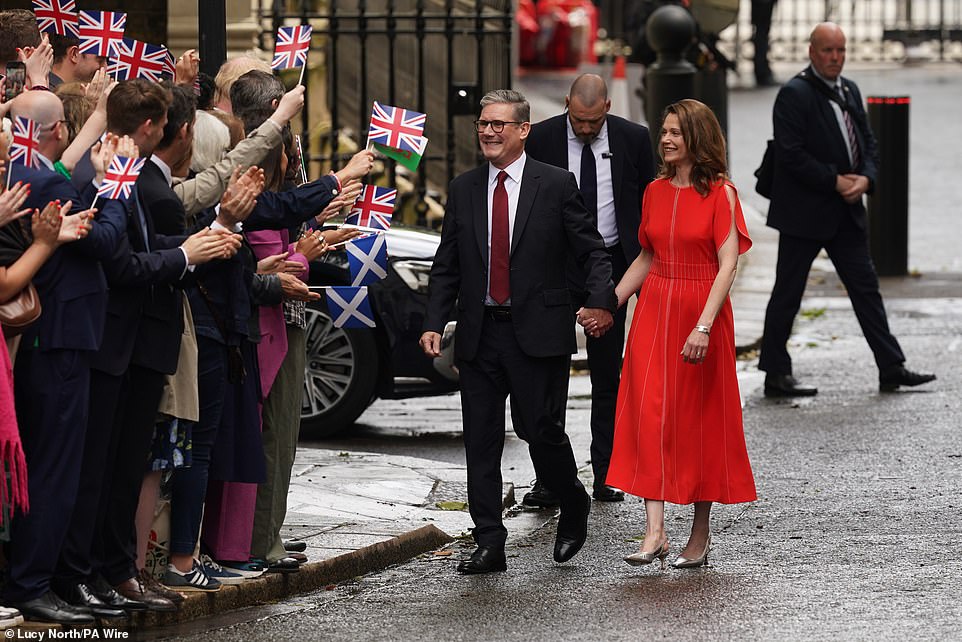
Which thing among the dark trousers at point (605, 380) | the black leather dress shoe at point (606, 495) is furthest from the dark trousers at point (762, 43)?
the black leather dress shoe at point (606, 495)

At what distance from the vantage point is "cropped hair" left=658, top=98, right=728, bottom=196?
765 centimetres

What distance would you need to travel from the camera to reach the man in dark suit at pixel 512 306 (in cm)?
751

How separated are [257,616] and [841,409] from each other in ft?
16.8

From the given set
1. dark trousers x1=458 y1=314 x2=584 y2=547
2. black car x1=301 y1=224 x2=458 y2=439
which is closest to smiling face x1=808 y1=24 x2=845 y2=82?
black car x1=301 y1=224 x2=458 y2=439

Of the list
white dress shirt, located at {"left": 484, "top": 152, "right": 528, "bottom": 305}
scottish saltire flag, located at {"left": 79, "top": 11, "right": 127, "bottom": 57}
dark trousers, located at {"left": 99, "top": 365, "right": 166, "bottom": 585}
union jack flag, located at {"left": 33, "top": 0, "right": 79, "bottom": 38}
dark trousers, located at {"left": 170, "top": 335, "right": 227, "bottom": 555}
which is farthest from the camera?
union jack flag, located at {"left": 33, "top": 0, "right": 79, "bottom": 38}

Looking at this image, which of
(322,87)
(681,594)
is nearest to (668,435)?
(681,594)

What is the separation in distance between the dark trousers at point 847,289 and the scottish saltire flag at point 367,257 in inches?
176

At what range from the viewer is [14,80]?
710 centimetres

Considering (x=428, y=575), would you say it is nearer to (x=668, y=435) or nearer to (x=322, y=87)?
(x=668, y=435)

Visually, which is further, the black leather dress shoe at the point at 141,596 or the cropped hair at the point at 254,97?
the cropped hair at the point at 254,97

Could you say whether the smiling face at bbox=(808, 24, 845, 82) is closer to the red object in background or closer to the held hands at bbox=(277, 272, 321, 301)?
the held hands at bbox=(277, 272, 321, 301)

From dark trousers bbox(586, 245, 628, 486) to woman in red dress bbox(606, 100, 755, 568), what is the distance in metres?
1.25

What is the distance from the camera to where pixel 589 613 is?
6.75m

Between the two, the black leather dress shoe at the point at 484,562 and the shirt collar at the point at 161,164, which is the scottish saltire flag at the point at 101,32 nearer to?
the shirt collar at the point at 161,164
